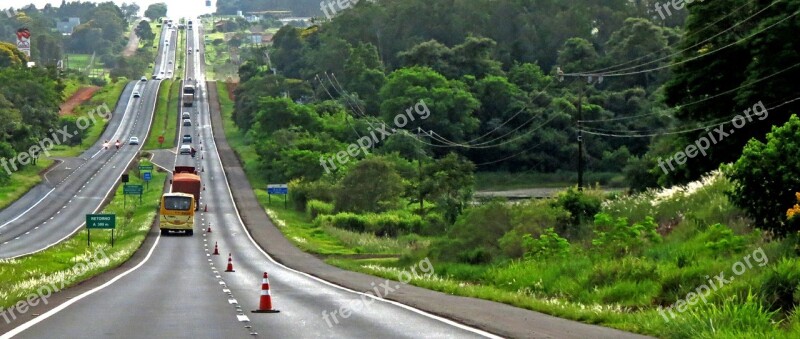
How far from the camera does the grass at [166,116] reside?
450ft

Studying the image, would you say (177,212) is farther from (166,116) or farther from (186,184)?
(166,116)

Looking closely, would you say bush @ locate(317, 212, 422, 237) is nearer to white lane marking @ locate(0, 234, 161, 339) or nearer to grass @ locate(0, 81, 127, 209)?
grass @ locate(0, 81, 127, 209)

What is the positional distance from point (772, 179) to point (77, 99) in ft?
530

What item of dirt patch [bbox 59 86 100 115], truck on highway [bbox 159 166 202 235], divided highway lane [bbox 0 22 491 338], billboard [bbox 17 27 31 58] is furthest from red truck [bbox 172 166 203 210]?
billboard [bbox 17 27 31 58]

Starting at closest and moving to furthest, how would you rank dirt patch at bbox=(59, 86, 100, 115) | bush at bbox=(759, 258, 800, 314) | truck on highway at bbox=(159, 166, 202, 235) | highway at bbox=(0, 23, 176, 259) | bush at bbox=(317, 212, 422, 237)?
bush at bbox=(759, 258, 800, 314) < highway at bbox=(0, 23, 176, 259) < truck on highway at bbox=(159, 166, 202, 235) < bush at bbox=(317, 212, 422, 237) < dirt patch at bbox=(59, 86, 100, 115)

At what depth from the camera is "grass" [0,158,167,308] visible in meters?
31.3

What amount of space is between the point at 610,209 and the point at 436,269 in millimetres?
7133

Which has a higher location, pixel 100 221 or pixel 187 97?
pixel 187 97

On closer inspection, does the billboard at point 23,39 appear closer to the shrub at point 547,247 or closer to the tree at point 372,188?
the tree at point 372,188

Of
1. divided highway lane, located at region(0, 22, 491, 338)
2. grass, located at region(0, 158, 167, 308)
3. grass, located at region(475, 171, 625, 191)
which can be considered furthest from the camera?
grass, located at region(475, 171, 625, 191)

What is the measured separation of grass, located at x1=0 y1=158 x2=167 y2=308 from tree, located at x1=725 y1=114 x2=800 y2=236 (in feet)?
50.9

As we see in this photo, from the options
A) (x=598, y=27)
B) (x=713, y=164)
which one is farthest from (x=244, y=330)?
(x=598, y=27)

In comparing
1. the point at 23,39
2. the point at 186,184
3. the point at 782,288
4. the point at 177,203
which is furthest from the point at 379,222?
the point at 23,39

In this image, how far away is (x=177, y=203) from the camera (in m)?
70.4
